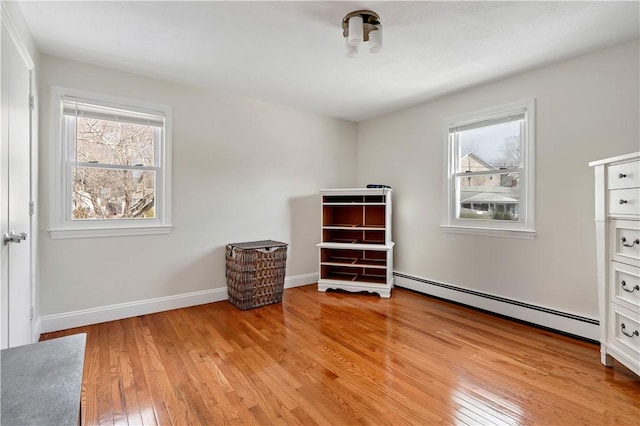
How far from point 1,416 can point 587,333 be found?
336cm

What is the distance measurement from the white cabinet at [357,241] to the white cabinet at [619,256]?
1.94 m

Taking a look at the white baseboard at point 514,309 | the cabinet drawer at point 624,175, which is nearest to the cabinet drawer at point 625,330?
the white baseboard at point 514,309

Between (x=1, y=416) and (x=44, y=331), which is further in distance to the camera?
(x=44, y=331)

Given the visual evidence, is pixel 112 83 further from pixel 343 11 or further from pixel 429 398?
pixel 429 398

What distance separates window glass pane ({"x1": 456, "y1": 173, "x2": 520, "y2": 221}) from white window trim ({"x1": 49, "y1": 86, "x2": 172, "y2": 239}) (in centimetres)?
309

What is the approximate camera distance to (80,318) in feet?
8.95

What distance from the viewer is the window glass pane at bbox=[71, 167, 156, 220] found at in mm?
2771

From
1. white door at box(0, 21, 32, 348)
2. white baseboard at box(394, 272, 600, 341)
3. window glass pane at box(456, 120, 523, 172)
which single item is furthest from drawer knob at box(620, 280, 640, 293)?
white door at box(0, 21, 32, 348)

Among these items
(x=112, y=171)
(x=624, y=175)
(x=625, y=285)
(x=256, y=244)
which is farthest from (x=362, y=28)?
(x=112, y=171)

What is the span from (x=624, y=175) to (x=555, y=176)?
33.8 inches

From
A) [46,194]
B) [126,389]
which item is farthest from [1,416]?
[46,194]

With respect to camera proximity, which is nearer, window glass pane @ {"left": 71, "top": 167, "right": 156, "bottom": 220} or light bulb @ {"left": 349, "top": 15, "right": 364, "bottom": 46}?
light bulb @ {"left": 349, "top": 15, "right": 364, "bottom": 46}

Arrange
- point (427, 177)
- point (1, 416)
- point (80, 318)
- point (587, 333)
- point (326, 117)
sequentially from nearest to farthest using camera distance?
1. point (1, 416)
2. point (587, 333)
3. point (80, 318)
4. point (427, 177)
5. point (326, 117)

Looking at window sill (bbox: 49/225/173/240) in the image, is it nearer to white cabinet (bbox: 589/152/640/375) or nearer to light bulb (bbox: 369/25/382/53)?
light bulb (bbox: 369/25/382/53)
